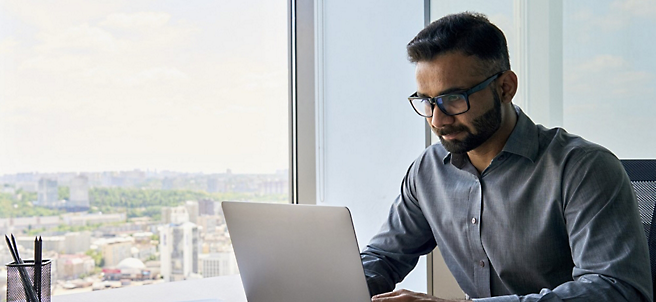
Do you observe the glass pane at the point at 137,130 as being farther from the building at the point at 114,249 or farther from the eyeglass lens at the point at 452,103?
the eyeglass lens at the point at 452,103

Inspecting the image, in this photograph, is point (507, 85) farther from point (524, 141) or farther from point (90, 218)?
point (90, 218)

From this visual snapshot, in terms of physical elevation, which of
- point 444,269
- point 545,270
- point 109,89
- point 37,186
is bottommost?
point 444,269

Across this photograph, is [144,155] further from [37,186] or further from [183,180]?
[37,186]

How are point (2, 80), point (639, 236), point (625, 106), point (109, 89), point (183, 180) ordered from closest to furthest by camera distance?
1. point (639, 236)
2. point (625, 106)
3. point (2, 80)
4. point (109, 89)
5. point (183, 180)

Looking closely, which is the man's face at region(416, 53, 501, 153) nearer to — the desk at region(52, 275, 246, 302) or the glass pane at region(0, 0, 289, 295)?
the desk at region(52, 275, 246, 302)

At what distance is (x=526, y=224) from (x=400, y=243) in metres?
0.34

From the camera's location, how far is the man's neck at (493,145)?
1.38m

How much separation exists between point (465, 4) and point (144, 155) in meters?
1.26

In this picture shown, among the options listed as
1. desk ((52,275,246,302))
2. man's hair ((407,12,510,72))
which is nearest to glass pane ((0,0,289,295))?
desk ((52,275,246,302))

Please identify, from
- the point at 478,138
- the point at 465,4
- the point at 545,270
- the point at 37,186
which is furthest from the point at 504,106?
the point at 37,186

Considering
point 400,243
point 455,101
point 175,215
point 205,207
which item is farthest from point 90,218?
point 455,101

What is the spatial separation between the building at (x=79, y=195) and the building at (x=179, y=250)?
0.93ft

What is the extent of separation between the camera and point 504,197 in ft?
4.40

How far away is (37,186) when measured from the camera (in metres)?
1.97
